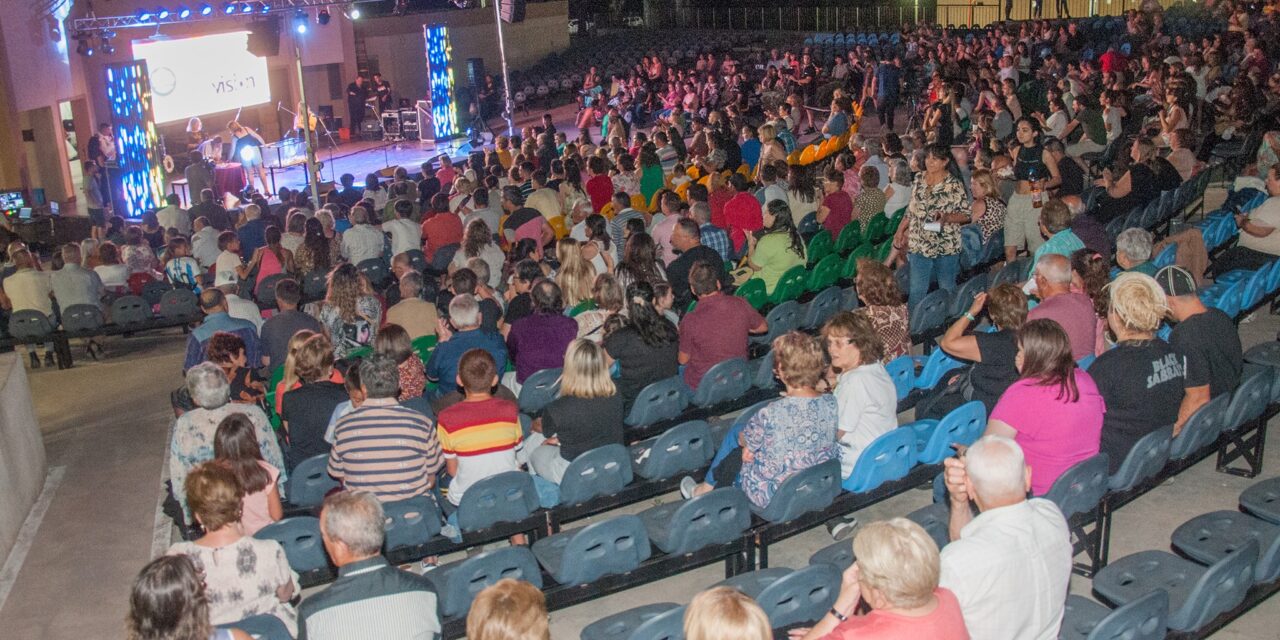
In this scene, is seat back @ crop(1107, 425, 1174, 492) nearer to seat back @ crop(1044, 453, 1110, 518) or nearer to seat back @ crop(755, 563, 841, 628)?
seat back @ crop(1044, 453, 1110, 518)

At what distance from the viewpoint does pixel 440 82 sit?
71.2 ft

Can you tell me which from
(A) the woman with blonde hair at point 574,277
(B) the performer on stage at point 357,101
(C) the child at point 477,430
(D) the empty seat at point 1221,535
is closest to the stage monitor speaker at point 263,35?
(B) the performer on stage at point 357,101

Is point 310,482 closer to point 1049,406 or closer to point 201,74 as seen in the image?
point 1049,406

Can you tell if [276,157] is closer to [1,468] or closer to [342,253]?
[342,253]

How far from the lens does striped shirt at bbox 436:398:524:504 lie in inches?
192

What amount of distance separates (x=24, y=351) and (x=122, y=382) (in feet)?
6.13

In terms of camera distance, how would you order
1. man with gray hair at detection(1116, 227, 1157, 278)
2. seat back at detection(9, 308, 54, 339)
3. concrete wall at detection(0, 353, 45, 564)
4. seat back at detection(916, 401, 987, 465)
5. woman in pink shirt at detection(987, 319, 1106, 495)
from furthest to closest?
seat back at detection(9, 308, 54, 339)
man with gray hair at detection(1116, 227, 1157, 278)
concrete wall at detection(0, 353, 45, 564)
seat back at detection(916, 401, 987, 465)
woman in pink shirt at detection(987, 319, 1106, 495)

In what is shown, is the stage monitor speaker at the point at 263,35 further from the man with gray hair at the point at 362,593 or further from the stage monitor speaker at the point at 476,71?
the man with gray hair at the point at 362,593

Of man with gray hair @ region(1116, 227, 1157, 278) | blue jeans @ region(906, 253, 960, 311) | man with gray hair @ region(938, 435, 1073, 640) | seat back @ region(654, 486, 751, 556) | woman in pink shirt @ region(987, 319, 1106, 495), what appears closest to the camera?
man with gray hair @ region(938, 435, 1073, 640)

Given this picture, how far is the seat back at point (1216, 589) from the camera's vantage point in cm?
375

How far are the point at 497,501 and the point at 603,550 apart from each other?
26.1 inches

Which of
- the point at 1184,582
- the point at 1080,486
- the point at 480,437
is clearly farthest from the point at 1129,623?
the point at 480,437

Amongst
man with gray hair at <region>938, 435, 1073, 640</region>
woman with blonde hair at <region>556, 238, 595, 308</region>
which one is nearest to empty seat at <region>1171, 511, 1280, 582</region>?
man with gray hair at <region>938, 435, 1073, 640</region>

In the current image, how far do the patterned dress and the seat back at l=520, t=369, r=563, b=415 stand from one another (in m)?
1.68
